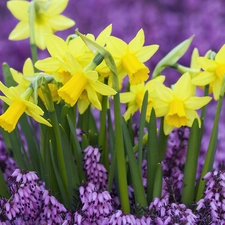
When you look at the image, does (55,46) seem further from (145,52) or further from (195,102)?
(195,102)

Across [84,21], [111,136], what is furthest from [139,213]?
[84,21]

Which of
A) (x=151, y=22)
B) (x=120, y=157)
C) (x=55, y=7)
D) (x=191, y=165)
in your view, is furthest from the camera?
(x=151, y=22)

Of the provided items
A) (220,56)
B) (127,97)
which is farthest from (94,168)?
(220,56)

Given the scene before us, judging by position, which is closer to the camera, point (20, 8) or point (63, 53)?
point (63, 53)

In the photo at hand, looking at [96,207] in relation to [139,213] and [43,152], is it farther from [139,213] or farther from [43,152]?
[43,152]

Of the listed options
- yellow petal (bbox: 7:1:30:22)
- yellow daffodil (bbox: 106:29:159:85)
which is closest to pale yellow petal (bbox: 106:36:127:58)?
yellow daffodil (bbox: 106:29:159:85)
